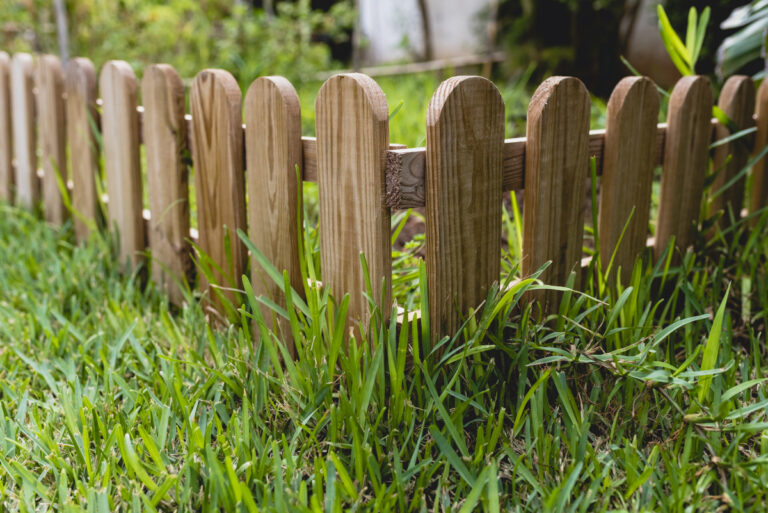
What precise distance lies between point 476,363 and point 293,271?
49 centimetres

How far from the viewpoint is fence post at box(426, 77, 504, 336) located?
1.33 metres

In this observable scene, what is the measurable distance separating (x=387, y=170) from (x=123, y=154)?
1.33m

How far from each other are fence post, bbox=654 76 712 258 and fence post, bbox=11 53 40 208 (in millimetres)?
2553

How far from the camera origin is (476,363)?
1.39m

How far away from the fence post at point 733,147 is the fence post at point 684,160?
4.7 inches

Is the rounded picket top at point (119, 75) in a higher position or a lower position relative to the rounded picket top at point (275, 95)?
higher

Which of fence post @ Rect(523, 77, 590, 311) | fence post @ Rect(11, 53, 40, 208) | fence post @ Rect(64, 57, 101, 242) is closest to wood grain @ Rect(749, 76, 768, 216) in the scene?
fence post @ Rect(523, 77, 590, 311)

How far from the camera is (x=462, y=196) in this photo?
4.55 feet

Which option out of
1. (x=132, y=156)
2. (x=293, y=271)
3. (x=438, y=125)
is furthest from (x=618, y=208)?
(x=132, y=156)

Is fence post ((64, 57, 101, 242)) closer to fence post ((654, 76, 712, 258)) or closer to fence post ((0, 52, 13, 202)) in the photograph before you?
fence post ((0, 52, 13, 202))

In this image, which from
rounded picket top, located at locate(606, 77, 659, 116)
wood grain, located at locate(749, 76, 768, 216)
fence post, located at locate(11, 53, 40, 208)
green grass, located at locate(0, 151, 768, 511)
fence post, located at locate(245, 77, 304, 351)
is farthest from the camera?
fence post, located at locate(11, 53, 40, 208)

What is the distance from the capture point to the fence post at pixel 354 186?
4.37ft

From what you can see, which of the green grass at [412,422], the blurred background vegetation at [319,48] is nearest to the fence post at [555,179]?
the green grass at [412,422]

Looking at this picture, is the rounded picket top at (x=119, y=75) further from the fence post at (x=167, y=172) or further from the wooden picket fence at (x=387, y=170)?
the fence post at (x=167, y=172)
